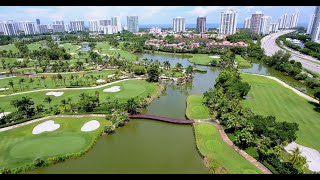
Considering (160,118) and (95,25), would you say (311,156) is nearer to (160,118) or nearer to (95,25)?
(160,118)

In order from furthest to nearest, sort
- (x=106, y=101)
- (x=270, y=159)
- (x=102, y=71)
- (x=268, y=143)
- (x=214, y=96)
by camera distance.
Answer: (x=102, y=71) → (x=106, y=101) → (x=214, y=96) → (x=268, y=143) → (x=270, y=159)

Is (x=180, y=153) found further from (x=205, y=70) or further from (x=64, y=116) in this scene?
(x=205, y=70)

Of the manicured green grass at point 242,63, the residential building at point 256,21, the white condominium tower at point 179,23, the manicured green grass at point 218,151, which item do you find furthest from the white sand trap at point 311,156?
the white condominium tower at point 179,23

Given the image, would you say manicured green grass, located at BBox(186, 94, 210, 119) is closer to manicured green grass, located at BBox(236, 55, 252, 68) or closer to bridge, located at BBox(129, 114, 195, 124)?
bridge, located at BBox(129, 114, 195, 124)

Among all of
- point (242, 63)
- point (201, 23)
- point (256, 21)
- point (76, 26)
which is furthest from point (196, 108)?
point (76, 26)

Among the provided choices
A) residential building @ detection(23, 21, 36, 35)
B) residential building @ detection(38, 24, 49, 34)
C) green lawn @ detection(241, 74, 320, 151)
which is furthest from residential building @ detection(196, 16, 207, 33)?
residential building @ detection(23, 21, 36, 35)

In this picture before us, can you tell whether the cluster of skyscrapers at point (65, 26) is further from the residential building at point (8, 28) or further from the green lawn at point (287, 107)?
the green lawn at point (287, 107)

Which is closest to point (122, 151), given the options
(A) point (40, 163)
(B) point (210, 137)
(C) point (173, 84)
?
(A) point (40, 163)
